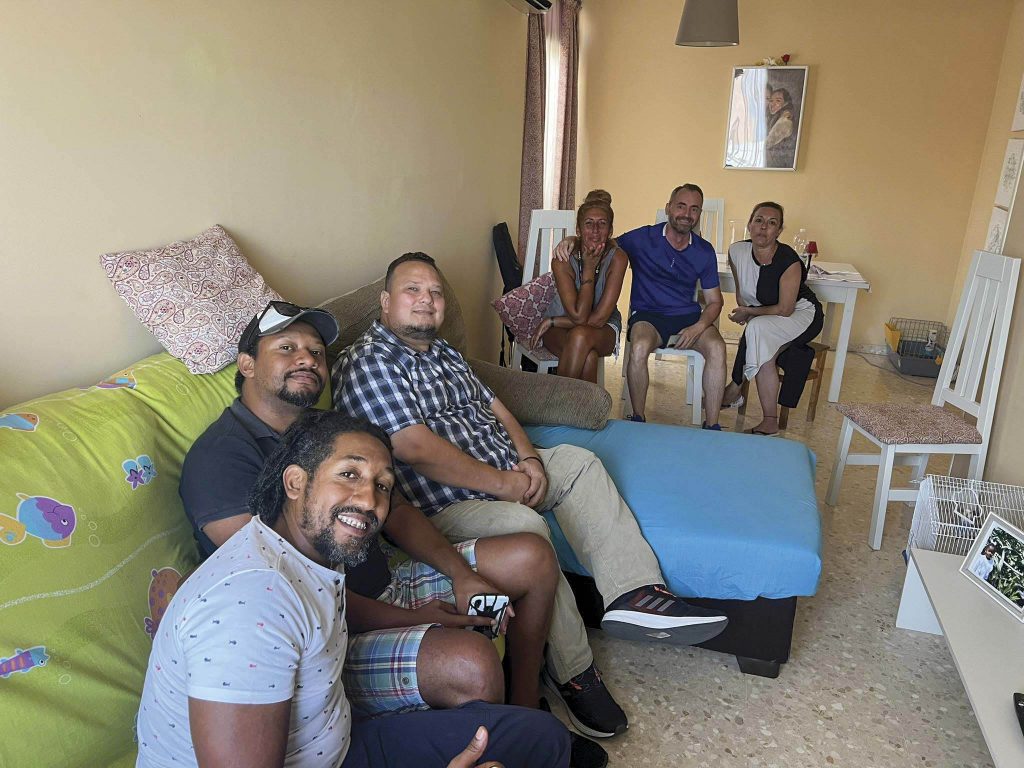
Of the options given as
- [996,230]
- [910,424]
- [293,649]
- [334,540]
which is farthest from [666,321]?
[293,649]

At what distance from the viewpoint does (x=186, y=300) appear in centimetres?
182

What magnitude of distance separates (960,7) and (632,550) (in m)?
5.10

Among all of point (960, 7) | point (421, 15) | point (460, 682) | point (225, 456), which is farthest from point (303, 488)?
point (960, 7)

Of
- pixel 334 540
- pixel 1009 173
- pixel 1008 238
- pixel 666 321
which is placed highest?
pixel 1009 173

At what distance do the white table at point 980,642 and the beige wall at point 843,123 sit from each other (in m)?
4.02

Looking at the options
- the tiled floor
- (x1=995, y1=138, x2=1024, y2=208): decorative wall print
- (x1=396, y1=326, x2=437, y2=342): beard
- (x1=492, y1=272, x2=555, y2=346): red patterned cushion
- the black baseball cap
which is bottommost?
the tiled floor

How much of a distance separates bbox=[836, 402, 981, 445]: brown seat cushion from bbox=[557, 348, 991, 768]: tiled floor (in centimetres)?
49

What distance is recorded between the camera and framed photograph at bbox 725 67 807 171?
557 centimetres

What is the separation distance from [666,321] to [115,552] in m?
3.11

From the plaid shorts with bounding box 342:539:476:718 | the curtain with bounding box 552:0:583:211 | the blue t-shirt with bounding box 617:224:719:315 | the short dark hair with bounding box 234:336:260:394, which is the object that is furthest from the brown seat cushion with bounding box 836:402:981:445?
the curtain with bounding box 552:0:583:211

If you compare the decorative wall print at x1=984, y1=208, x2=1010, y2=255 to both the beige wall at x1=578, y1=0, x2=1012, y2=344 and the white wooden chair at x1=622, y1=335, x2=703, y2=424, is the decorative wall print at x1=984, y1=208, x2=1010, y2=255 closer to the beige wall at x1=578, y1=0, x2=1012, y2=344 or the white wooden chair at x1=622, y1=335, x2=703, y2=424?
the beige wall at x1=578, y1=0, x2=1012, y2=344

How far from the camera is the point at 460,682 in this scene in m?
1.45

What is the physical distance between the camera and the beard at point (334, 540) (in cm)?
118

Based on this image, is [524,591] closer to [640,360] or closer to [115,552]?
[115,552]
